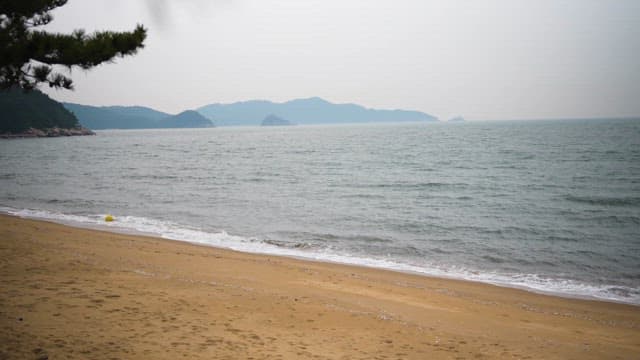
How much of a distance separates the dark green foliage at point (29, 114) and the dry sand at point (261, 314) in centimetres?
17190

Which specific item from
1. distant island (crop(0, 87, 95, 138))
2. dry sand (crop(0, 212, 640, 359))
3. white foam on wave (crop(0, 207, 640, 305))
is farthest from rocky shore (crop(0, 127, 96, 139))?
dry sand (crop(0, 212, 640, 359))

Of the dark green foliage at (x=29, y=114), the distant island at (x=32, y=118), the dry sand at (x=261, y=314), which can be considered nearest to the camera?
the dry sand at (x=261, y=314)

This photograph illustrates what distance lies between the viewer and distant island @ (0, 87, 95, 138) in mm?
159000

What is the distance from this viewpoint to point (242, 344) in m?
6.46

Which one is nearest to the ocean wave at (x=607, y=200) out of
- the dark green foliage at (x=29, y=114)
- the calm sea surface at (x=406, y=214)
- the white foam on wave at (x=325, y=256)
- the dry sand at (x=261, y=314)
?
the calm sea surface at (x=406, y=214)

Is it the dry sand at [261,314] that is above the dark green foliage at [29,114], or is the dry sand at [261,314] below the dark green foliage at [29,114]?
below

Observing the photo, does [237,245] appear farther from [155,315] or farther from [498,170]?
[498,170]

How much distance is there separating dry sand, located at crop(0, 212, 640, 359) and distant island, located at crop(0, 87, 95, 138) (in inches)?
6553

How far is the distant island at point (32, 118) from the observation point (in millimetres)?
159000

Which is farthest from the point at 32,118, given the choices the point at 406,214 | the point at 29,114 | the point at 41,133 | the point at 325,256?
the point at 325,256

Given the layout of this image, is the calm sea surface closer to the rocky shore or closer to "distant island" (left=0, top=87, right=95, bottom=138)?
"distant island" (left=0, top=87, right=95, bottom=138)

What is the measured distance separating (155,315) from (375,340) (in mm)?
3836

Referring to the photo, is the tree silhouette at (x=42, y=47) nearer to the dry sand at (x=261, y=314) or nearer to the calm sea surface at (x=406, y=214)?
the dry sand at (x=261, y=314)

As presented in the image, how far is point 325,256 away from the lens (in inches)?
672
